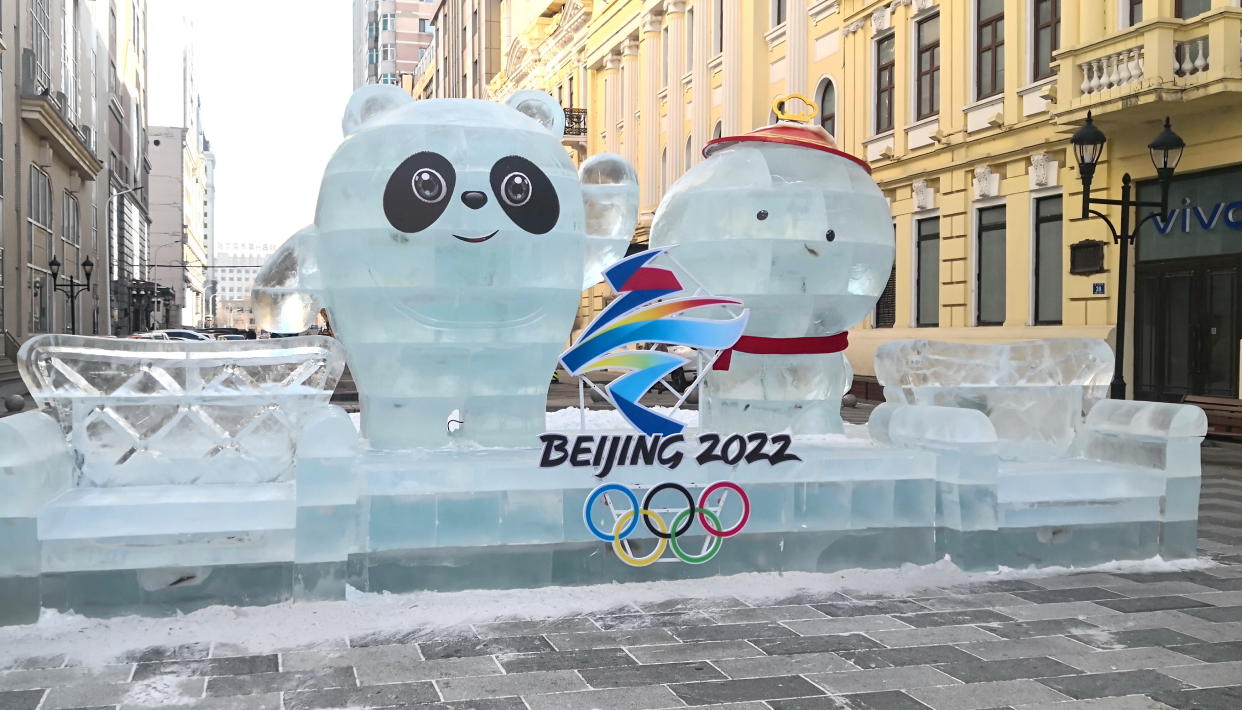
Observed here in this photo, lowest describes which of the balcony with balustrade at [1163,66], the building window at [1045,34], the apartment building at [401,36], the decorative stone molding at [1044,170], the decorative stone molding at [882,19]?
the decorative stone molding at [1044,170]

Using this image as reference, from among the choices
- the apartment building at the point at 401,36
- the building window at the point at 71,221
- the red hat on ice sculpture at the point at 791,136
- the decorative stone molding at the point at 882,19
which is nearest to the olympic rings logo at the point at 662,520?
the red hat on ice sculpture at the point at 791,136

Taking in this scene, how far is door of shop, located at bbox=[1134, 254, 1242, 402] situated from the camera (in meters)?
14.9

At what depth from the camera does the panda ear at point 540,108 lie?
699cm

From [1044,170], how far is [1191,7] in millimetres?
3264

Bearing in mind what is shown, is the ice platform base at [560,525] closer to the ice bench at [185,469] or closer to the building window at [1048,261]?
the ice bench at [185,469]

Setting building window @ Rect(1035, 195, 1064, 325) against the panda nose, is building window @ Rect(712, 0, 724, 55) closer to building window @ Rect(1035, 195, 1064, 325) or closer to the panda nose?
building window @ Rect(1035, 195, 1064, 325)

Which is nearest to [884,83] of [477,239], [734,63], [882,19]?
[882,19]

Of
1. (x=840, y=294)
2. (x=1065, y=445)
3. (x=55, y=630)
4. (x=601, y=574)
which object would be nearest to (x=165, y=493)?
(x=55, y=630)

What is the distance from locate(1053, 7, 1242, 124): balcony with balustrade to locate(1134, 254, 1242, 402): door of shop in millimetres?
2200

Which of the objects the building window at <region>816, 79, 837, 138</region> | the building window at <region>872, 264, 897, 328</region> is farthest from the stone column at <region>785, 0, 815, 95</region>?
the building window at <region>872, 264, 897, 328</region>

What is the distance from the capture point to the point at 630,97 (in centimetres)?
3534

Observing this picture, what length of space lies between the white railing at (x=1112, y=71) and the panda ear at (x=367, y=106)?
11276mm

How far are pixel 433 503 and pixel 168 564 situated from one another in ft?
4.11

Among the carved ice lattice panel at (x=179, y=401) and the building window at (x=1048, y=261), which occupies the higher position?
the building window at (x=1048, y=261)
